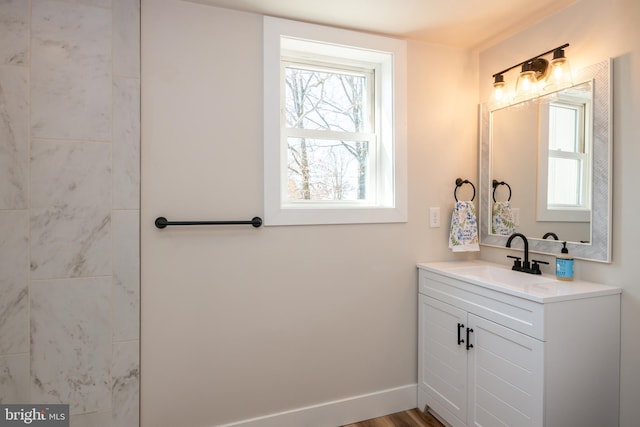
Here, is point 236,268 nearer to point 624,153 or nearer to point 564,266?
point 564,266

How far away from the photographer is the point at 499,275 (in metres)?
1.82

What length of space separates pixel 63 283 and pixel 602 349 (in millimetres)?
2364

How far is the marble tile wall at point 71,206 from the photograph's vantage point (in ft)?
4.80

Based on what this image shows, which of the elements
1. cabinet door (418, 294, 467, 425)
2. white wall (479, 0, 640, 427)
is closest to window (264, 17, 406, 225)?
cabinet door (418, 294, 467, 425)

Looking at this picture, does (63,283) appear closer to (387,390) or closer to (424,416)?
(387,390)

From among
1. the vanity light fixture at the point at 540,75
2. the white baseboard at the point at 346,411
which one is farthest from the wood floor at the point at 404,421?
the vanity light fixture at the point at 540,75

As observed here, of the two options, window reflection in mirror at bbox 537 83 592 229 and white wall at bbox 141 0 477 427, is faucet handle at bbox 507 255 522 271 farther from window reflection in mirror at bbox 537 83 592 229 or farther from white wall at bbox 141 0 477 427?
white wall at bbox 141 0 477 427

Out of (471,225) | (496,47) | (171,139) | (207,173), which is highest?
(496,47)

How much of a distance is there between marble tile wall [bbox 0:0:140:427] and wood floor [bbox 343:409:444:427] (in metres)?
1.25

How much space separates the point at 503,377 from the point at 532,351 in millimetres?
224

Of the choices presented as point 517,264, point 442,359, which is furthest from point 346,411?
point 517,264

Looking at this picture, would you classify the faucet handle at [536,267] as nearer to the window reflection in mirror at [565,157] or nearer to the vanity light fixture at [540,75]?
the window reflection in mirror at [565,157]

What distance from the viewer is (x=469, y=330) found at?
1.68 meters

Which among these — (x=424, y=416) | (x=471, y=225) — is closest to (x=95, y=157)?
(x=471, y=225)
